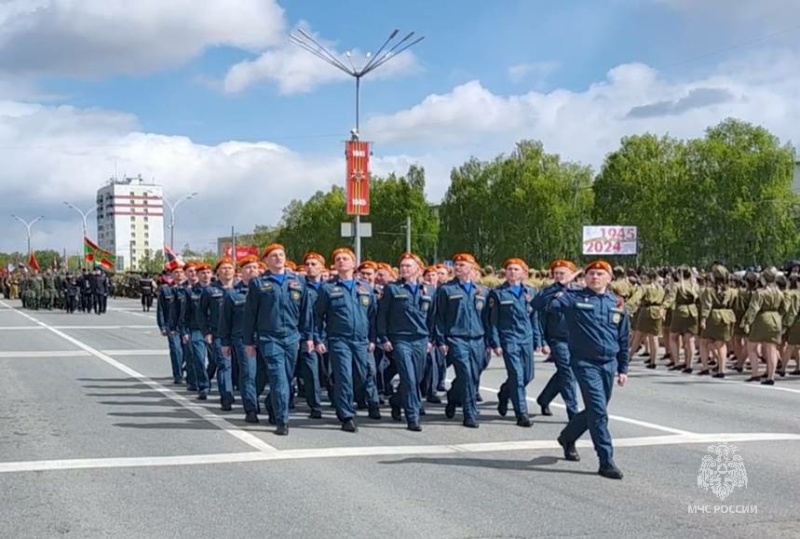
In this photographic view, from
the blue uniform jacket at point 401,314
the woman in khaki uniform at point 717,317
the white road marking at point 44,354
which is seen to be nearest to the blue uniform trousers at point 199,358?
the blue uniform jacket at point 401,314

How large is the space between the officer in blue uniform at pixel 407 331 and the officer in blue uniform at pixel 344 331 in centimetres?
26

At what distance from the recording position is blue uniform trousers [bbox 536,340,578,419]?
1040 cm

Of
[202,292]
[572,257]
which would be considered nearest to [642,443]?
[202,292]

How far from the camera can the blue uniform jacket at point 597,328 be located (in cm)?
809

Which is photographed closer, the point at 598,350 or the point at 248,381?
the point at 598,350

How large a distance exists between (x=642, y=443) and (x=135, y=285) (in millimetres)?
58719

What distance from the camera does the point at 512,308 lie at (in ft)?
36.0

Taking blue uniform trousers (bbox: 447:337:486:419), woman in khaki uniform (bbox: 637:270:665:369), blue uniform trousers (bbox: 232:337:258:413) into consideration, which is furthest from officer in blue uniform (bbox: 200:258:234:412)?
woman in khaki uniform (bbox: 637:270:665:369)

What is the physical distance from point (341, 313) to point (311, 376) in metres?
1.27

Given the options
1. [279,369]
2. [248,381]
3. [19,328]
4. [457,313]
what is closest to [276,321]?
[279,369]

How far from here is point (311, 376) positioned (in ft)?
37.6

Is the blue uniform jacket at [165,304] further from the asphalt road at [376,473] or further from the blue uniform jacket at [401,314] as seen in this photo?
the blue uniform jacket at [401,314]

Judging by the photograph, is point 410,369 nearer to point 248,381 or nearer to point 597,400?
point 248,381

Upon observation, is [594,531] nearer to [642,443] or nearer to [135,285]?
[642,443]
